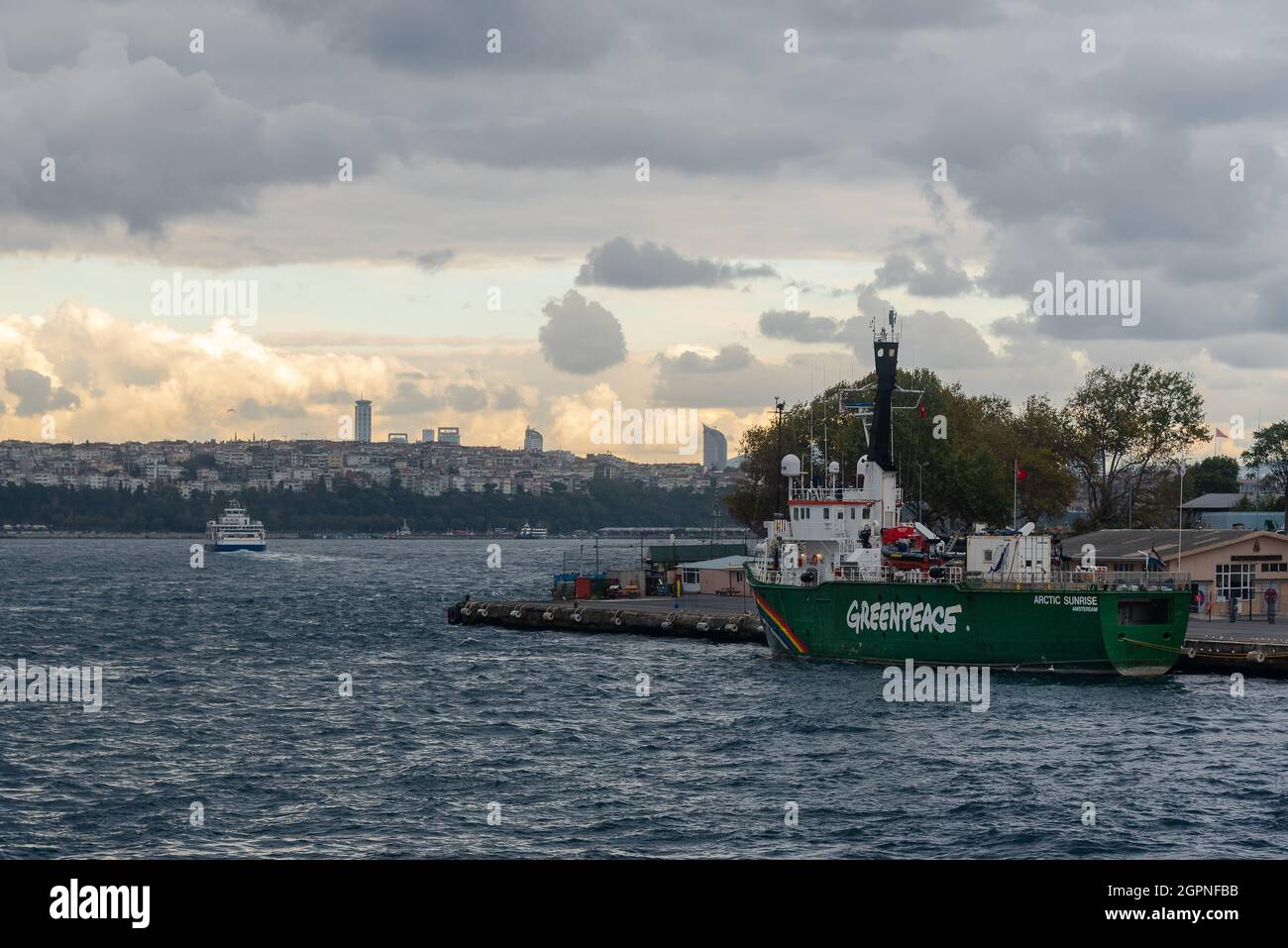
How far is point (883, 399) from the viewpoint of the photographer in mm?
65750

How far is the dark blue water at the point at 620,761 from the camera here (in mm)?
28516

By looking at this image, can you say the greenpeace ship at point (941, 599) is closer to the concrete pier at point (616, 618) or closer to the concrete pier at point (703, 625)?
the concrete pier at point (703, 625)

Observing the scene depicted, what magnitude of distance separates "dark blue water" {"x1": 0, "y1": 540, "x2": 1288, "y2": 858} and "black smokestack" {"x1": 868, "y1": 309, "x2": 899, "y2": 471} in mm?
10193

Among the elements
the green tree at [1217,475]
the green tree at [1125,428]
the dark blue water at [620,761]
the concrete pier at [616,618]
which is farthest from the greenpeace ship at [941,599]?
the green tree at [1217,475]

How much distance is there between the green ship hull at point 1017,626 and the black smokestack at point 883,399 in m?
10.3

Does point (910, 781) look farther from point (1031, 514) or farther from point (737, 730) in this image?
point (1031, 514)

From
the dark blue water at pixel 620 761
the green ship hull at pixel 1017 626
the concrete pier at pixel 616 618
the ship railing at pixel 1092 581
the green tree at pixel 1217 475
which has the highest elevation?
the green tree at pixel 1217 475

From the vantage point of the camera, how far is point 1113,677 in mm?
50781

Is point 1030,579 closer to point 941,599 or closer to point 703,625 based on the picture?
point 941,599

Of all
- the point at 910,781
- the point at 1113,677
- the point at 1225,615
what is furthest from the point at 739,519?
the point at 910,781

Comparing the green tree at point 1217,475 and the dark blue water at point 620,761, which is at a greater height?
the green tree at point 1217,475

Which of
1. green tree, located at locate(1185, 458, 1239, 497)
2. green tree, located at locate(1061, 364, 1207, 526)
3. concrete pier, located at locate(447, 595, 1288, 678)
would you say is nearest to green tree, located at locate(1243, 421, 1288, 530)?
green tree, located at locate(1185, 458, 1239, 497)

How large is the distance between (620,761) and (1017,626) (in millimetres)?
19840

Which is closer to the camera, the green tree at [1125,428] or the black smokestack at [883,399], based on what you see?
the black smokestack at [883,399]
